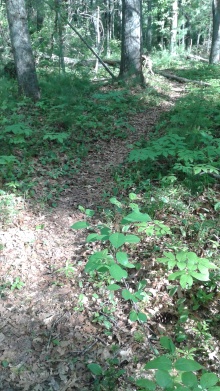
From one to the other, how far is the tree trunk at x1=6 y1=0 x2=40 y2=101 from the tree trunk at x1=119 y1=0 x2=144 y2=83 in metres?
3.45

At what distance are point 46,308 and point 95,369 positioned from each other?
841 millimetres

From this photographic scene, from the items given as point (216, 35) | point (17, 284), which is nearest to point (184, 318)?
point (17, 284)

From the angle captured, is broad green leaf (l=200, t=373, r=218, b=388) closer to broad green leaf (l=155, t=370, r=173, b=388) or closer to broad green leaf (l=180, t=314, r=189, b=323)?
broad green leaf (l=155, t=370, r=173, b=388)

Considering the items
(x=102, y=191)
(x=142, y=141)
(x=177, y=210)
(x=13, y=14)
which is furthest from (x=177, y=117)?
(x=13, y=14)

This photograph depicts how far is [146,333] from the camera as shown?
8.99ft

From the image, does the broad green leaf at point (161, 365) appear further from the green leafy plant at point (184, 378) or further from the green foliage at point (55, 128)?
the green foliage at point (55, 128)

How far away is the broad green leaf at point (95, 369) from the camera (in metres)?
2.43

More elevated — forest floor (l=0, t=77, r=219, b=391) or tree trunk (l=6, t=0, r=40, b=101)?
tree trunk (l=6, t=0, r=40, b=101)

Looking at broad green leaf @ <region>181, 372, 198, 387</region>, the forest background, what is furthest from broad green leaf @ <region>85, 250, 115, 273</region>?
broad green leaf @ <region>181, 372, 198, 387</region>

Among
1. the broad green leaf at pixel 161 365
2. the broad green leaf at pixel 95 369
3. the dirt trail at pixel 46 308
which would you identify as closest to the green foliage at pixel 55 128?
the dirt trail at pixel 46 308

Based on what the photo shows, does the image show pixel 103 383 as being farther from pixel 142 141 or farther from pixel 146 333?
pixel 142 141

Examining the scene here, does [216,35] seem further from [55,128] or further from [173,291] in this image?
[173,291]

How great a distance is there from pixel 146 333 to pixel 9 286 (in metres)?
1.56

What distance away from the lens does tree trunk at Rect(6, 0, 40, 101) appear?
697cm
